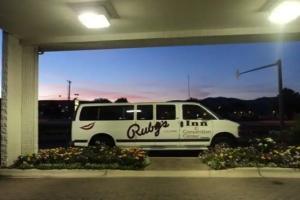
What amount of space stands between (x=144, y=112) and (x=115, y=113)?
1199 mm

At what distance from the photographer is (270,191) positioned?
10.9 meters

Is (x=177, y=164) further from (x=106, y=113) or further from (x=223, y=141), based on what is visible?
(x=106, y=113)

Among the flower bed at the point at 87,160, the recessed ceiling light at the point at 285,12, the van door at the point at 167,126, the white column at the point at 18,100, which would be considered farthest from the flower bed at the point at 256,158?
the white column at the point at 18,100

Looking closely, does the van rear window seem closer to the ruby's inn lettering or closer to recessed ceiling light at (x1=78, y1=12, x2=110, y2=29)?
the ruby's inn lettering

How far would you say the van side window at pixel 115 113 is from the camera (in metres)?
19.0

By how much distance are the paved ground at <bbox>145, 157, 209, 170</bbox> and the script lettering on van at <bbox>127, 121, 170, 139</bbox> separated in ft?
7.40

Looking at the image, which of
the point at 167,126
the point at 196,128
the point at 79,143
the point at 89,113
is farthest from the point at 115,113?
the point at 196,128

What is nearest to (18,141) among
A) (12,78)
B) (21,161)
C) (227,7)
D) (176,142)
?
(21,161)

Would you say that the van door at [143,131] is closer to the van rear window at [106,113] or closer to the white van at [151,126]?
the white van at [151,126]

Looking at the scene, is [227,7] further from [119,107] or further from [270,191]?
[119,107]

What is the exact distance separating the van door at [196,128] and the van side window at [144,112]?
1.32 meters

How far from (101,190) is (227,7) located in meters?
5.64

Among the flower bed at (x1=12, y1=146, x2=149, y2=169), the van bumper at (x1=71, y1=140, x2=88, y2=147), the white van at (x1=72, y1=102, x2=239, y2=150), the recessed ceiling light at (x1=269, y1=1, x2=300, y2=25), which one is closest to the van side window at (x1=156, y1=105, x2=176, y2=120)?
the white van at (x1=72, y1=102, x2=239, y2=150)

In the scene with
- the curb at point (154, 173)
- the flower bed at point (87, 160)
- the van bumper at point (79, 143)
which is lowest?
the curb at point (154, 173)
